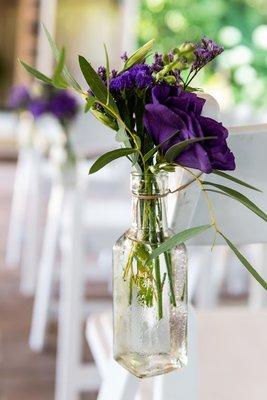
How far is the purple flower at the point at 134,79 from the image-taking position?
702mm

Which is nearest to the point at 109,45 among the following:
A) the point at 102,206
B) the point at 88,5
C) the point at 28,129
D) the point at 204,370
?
the point at 88,5

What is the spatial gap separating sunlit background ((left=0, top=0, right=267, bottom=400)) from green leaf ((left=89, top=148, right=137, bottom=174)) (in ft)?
1.30

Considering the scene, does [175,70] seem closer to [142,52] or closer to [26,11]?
[142,52]

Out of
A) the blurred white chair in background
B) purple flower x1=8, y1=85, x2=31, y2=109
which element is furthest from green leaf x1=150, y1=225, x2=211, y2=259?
the blurred white chair in background

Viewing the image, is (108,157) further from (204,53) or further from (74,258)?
(74,258)

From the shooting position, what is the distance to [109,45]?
5973 mm

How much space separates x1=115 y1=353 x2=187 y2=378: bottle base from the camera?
0.81m

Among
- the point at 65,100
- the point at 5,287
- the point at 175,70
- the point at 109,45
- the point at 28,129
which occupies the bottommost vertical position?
the point at 175,70

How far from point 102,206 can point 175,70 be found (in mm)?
1717

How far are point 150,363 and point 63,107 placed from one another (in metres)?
1.54

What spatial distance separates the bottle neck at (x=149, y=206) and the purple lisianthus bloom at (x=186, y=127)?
56mm

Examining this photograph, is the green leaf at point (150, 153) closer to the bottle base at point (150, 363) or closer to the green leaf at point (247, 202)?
the green leaf at point (247, 202)

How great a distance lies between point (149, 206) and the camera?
0.77m

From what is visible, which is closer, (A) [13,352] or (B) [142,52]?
(B) [142,52]
